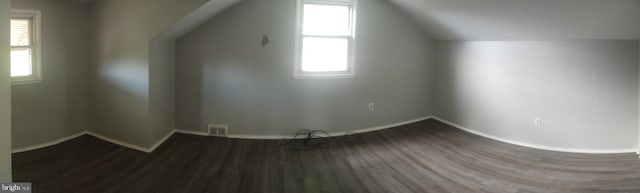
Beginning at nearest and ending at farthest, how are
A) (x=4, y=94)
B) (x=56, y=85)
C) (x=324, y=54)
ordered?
1. (x=4, y=94)
2. (x=56, y=85)
3. (x=324, y=54)

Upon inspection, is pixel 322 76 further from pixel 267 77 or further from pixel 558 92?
pixel 558 92

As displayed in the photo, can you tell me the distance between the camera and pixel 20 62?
12.6ft

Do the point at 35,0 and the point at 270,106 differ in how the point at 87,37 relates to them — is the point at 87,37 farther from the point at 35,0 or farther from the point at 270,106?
the point at 270,106

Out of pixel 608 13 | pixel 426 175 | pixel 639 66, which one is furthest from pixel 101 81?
pixel 639 66

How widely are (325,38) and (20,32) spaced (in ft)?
11.1

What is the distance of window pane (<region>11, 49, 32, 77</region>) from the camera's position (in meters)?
3.78

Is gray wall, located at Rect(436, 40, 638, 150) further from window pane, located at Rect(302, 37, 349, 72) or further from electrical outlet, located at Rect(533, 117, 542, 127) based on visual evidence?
window pane, located at Rect(302, 37, 349, 72)

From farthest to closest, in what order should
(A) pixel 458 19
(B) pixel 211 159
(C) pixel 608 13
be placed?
(A) pixel 458 19, (B) pixel 211 159, (C) pixel 608 13

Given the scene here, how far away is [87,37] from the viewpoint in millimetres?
4234

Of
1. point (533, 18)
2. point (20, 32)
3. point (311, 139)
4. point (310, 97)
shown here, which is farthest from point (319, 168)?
point (20, 32)

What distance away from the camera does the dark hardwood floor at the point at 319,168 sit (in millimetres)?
3109

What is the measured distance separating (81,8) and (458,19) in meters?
4.49

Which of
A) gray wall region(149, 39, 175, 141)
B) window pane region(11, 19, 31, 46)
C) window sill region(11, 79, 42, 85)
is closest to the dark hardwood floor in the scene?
gray wall region(149, 39, 175, 141)

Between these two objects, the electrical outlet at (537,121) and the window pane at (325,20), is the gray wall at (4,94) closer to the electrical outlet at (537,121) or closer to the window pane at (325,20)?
the window pane at (325,20)
